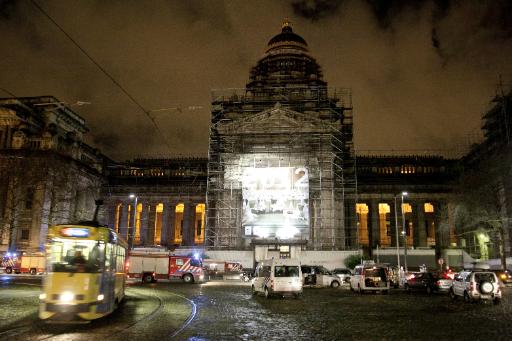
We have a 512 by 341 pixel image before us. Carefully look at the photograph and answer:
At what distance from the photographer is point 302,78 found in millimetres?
73375

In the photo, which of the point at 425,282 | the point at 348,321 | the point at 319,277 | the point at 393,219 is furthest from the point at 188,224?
the point at 348,321

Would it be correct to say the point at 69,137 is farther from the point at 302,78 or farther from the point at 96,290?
the point at 96,290

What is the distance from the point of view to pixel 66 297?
615 inches

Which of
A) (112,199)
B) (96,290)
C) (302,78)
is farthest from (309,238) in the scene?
(96,290)

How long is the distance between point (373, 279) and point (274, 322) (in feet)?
50.0

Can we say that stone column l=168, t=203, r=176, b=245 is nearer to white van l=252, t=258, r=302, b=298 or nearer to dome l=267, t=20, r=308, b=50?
dome l=267, t=20, r=308, b=50

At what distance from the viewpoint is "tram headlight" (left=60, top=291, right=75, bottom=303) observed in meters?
15.6

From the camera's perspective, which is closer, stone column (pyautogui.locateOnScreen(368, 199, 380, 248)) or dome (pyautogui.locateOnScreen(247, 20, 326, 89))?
stone column (pyautogui.locateOnScreen(368, 199, 380, 248))

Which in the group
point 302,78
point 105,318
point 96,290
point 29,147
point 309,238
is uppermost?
point 302,78

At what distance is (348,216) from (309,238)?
10.8 m

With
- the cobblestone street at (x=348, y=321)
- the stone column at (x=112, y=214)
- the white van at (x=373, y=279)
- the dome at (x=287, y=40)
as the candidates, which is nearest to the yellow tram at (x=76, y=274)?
the cobblestone street at (x=348, y=321)

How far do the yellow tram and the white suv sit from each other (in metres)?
17.8

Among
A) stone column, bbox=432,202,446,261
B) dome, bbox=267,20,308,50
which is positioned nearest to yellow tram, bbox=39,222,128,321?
stone column, bbox=432,202,446,261

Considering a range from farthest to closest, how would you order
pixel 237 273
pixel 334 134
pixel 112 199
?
pixel 112 199 → pixel 334 134 → pixel 237 273
